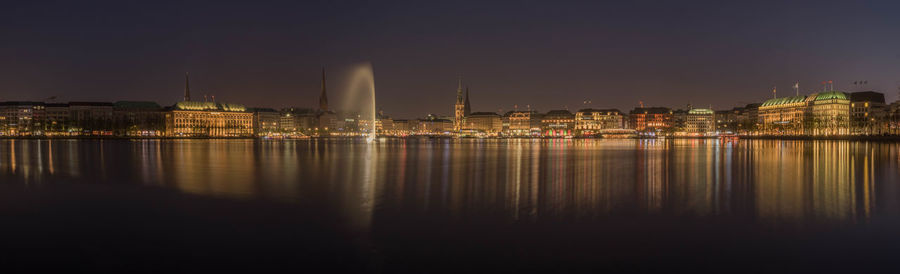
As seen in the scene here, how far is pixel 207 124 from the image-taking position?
169 m

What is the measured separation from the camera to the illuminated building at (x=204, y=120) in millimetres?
165000

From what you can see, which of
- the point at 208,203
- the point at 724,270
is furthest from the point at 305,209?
the point at 724,270

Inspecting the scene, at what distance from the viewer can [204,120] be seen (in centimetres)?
17100

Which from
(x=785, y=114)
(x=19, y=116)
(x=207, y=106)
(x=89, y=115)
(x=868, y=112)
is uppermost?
(x=207, y=106)

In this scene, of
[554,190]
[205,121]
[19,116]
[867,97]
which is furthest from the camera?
[205,121]

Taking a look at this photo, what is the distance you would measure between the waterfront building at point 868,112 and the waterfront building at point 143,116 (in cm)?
17927

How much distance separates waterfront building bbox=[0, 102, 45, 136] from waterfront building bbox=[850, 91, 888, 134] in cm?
21074

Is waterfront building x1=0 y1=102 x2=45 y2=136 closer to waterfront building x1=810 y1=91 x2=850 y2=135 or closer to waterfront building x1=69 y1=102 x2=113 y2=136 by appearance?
waterfront building x1=69 y1=102 x2=113 y2=136

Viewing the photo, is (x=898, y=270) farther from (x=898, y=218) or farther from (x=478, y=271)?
(x=478, y=271)

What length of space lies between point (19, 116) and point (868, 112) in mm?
232732

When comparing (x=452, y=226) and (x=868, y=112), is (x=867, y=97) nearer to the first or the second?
(x=868, y=112)

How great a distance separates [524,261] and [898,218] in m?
10.1

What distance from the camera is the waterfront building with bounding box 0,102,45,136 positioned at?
151 m

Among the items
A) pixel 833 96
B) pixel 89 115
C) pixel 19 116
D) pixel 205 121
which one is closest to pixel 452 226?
pixel 833 96
